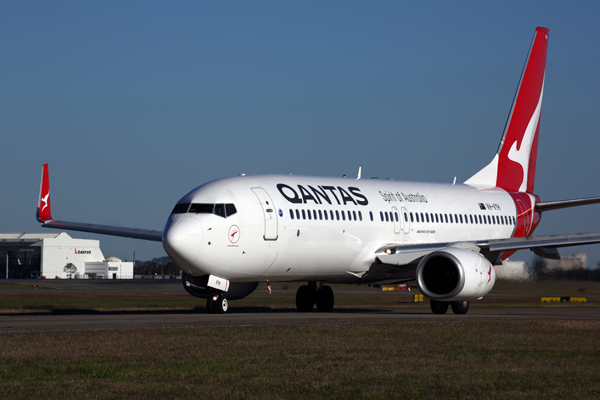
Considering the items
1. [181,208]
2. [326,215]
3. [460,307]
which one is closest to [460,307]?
[460,307]

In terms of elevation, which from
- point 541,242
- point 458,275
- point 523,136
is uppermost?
point 523,136

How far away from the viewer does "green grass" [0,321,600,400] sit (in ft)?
31.7

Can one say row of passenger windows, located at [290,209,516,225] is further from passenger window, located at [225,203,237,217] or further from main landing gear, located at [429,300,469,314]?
main landing gear, located at [429,300,469,314]

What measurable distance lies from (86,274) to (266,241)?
13837 centimetres

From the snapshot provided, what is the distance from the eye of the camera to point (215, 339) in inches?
578

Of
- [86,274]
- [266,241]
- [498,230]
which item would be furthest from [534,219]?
[86,274]

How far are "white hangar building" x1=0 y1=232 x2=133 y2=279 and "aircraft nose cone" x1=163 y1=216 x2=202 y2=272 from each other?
12566 cm

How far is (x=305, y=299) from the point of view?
27.7m

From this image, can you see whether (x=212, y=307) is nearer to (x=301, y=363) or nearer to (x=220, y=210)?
(x=220, y=210)

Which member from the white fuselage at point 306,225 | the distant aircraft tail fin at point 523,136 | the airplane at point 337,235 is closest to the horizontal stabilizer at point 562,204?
the airplane at point 337,235

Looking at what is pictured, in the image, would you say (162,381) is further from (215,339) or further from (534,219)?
(534,219)

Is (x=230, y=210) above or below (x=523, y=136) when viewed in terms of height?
below

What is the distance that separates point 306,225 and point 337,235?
1318 mm

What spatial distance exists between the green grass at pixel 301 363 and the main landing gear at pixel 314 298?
10.3 m
